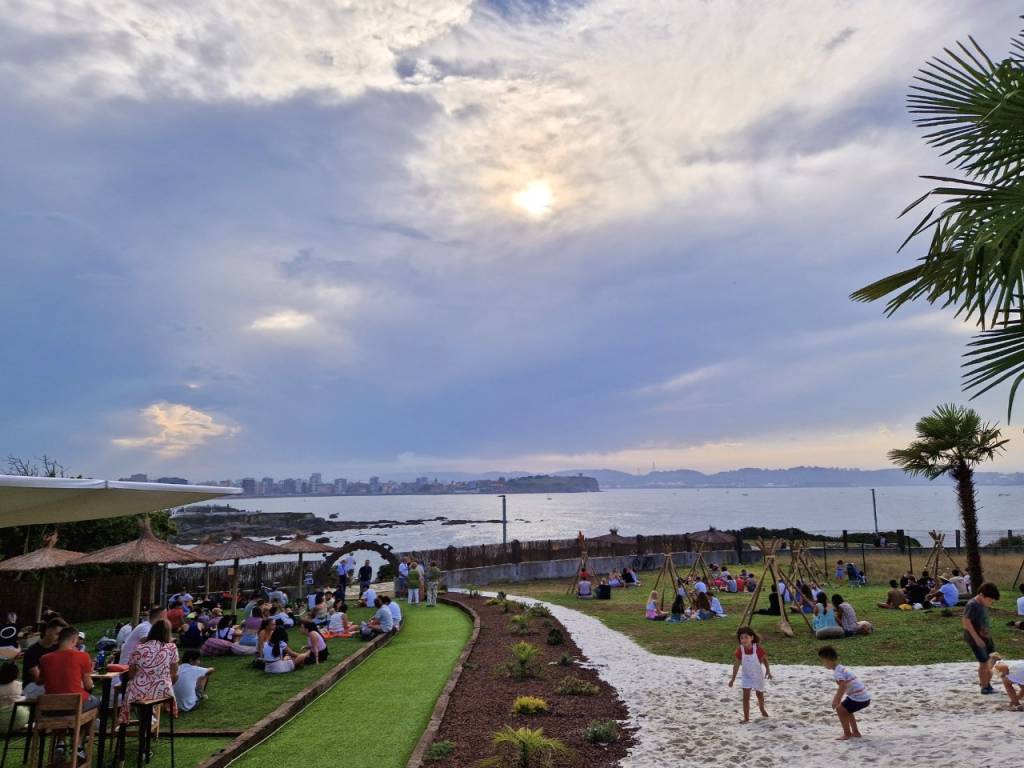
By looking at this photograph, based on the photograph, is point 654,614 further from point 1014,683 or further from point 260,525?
point 260,525

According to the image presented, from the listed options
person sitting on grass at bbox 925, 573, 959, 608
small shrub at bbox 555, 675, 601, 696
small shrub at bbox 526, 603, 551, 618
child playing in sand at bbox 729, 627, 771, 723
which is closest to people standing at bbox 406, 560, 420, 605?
small shrub at bbox 526, 603, 551, 618

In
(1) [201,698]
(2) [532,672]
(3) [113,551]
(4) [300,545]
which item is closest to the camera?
(1) [201,698]

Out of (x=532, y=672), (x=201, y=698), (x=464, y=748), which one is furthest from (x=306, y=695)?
(x=532, y=672)

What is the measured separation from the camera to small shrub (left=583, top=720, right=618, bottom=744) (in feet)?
30.5

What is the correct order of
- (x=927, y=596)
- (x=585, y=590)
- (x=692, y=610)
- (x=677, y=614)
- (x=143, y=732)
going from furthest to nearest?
1. (x=585, y=590)
2. (x=692, y=610)
3. (x=927, y=596)
4. (x=677, y=614)
5. (x=143, y=732)

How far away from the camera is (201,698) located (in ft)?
34.9

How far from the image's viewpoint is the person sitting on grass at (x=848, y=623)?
1599cm

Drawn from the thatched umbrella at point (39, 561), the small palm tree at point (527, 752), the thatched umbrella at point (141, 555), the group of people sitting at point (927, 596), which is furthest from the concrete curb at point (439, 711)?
the group of people sitting at point (927, 596)

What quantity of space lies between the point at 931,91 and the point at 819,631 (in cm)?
1354

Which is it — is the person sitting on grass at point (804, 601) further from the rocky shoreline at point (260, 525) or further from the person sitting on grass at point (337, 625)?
the rocky shoreline at point (260, 525)

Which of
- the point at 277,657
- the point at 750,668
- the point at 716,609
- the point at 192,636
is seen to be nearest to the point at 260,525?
the point at 716,609

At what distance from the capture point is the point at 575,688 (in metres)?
11.9

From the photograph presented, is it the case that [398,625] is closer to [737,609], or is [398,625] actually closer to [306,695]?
[306,695]

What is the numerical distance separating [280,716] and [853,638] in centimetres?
1293
